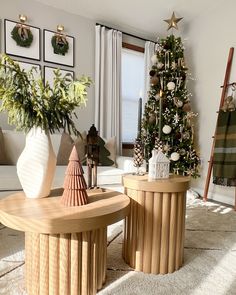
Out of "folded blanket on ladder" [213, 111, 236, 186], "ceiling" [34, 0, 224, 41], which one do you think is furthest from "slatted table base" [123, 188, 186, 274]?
"ceiling" [34, 0, 224, 41]

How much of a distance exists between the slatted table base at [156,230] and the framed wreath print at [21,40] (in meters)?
2.52

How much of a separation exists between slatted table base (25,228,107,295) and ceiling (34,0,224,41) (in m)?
3.05

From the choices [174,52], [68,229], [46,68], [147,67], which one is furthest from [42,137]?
[147,67]

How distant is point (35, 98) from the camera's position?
3.87ft

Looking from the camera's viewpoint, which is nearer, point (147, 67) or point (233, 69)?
point (233, 69)

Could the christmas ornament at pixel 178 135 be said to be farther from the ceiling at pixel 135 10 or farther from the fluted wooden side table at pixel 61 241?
the fluted wooden side table at pixel 61 241

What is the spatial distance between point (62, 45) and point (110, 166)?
1.78m

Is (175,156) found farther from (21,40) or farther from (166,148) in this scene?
(21,40)

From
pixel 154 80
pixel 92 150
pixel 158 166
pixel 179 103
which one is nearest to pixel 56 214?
pixel 92 150

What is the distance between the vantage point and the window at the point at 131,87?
3.85 m

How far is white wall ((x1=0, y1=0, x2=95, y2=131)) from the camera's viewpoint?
118 inches

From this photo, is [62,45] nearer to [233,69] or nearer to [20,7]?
[20,7]

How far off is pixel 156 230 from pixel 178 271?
0.95 ft

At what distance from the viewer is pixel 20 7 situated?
120 inches
